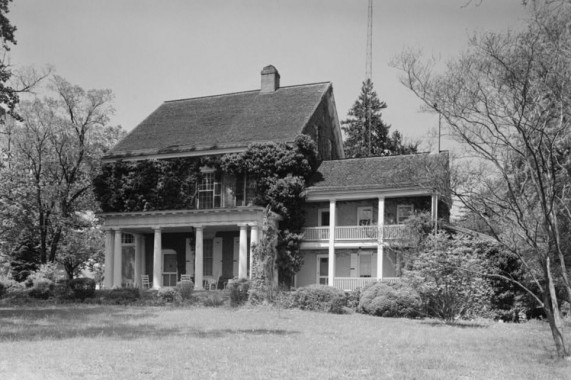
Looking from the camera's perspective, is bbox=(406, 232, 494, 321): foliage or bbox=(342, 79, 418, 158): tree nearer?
bbox=(406, 232, 494, 321): foliage

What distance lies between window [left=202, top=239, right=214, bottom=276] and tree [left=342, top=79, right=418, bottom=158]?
1017 inches

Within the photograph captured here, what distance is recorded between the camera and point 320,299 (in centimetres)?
2562

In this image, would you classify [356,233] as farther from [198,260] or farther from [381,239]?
[198,260]

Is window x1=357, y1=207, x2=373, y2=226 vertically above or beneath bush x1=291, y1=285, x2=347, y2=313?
above

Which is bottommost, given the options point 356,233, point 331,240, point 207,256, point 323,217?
point 207,256

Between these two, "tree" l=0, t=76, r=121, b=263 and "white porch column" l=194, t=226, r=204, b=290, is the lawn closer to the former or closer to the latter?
"white porch column" l=194, t=226, r=204, b=290

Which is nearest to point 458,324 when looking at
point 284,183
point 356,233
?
point 356,233

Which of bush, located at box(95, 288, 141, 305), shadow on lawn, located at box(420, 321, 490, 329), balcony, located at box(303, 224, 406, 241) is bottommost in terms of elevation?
bush, located at box(95, 288, 141, 305)

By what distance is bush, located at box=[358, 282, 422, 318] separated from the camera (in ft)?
78.7

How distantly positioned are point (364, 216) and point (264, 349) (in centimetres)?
2353

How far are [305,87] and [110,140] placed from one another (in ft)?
47.2

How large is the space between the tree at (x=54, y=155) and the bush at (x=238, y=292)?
20.5 metres

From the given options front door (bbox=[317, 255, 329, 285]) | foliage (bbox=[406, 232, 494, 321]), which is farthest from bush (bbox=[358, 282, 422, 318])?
front door (bbox=[317, 255, 329, 285])

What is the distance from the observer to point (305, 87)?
42000mm
